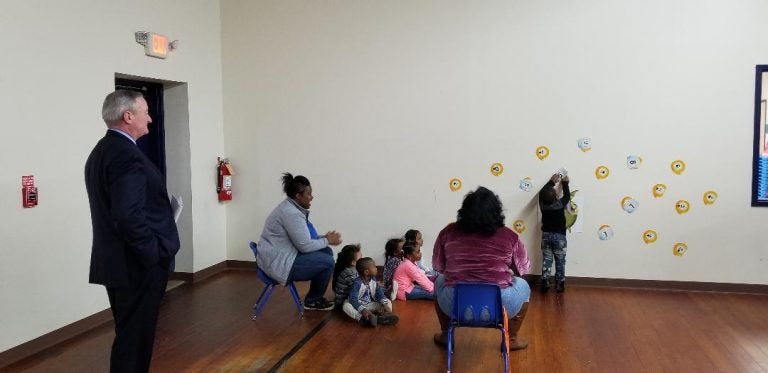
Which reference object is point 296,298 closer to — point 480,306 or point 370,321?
point 370,321

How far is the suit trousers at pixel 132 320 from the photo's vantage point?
2664 millimetres

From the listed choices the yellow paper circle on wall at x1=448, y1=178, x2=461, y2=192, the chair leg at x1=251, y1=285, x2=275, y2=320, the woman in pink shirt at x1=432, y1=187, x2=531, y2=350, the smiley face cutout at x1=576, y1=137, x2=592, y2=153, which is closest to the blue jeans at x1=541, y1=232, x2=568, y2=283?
the smiley face cutout at x1=576, y1=137, x2=592, y2=153

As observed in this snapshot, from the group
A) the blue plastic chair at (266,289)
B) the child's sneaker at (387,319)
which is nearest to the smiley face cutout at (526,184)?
the child's sneaker at (387,319)

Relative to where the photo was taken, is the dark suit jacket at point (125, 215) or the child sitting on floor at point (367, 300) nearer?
the dark suit jacket at point (125, 215)

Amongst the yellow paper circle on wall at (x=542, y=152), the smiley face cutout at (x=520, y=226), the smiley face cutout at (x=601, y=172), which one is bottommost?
the smiley face cutout at (x=520, y=226)

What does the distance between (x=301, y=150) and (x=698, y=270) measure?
3.82 meters

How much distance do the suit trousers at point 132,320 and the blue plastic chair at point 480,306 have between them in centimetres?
157

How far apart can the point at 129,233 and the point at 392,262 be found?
2.88 m

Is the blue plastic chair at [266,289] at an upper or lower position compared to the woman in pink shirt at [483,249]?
lower

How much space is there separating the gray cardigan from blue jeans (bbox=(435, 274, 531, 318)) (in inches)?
48.9

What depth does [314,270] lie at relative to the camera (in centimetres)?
470

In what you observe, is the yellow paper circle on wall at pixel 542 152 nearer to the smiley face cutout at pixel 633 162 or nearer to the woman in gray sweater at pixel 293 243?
the smiley face cutout at pixel 633 162

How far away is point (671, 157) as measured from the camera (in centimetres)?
534

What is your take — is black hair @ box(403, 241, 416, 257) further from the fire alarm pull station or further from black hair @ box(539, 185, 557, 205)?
the fire alarm pull station
